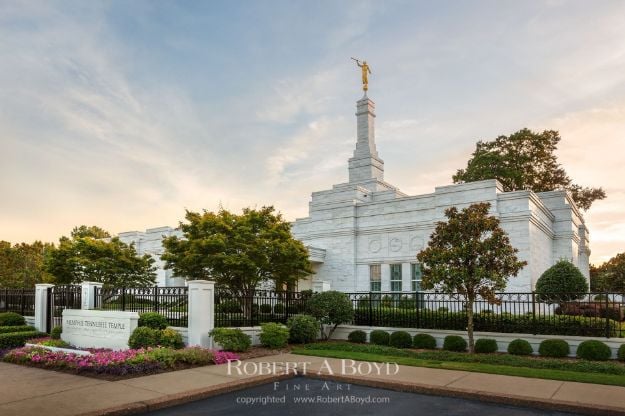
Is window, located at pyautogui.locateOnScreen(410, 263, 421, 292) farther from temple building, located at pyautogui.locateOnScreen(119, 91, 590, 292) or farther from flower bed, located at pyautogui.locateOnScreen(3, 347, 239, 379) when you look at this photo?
flower bed, located at pyautogui.locateOnScreen(3, 347, 239, 379)

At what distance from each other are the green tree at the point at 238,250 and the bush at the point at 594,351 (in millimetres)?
11057

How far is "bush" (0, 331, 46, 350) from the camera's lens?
634 inches

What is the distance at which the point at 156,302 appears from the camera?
16.2 meters

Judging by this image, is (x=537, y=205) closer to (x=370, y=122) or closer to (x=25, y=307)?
(x=370, y=122)

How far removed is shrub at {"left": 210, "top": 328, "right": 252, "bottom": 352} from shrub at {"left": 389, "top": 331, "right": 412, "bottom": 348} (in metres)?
5.17

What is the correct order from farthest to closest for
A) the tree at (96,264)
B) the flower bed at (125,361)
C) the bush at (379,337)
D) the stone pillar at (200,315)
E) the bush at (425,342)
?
1. the tree at (96,264)
2. the bush at (379,337)
3. the bush at (425,342)
4. the stone pillar at (200,315)
5. the flower bed at (125,361)

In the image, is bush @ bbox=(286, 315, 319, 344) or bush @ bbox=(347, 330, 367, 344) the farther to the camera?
bush @ bbox=(347, 330, 367, 344)

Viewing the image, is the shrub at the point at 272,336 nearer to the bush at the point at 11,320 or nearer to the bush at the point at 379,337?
the bush at the point at 379,337

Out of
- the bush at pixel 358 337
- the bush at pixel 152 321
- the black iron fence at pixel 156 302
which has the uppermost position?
the black iron fence at pixel 156 302

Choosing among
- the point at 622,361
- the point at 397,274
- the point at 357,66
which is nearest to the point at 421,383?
the point at 622,361

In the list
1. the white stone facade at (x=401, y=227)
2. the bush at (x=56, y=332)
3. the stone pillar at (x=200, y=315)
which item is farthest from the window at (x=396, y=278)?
the bush at (x=56, y=332)


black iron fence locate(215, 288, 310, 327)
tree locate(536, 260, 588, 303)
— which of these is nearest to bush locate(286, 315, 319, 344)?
black iron fence locate(215, 288, 310, 327)

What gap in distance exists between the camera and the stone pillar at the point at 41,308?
18.9 m

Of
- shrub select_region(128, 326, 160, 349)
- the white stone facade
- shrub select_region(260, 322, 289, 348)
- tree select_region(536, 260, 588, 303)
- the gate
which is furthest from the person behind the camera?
the white stone facade
